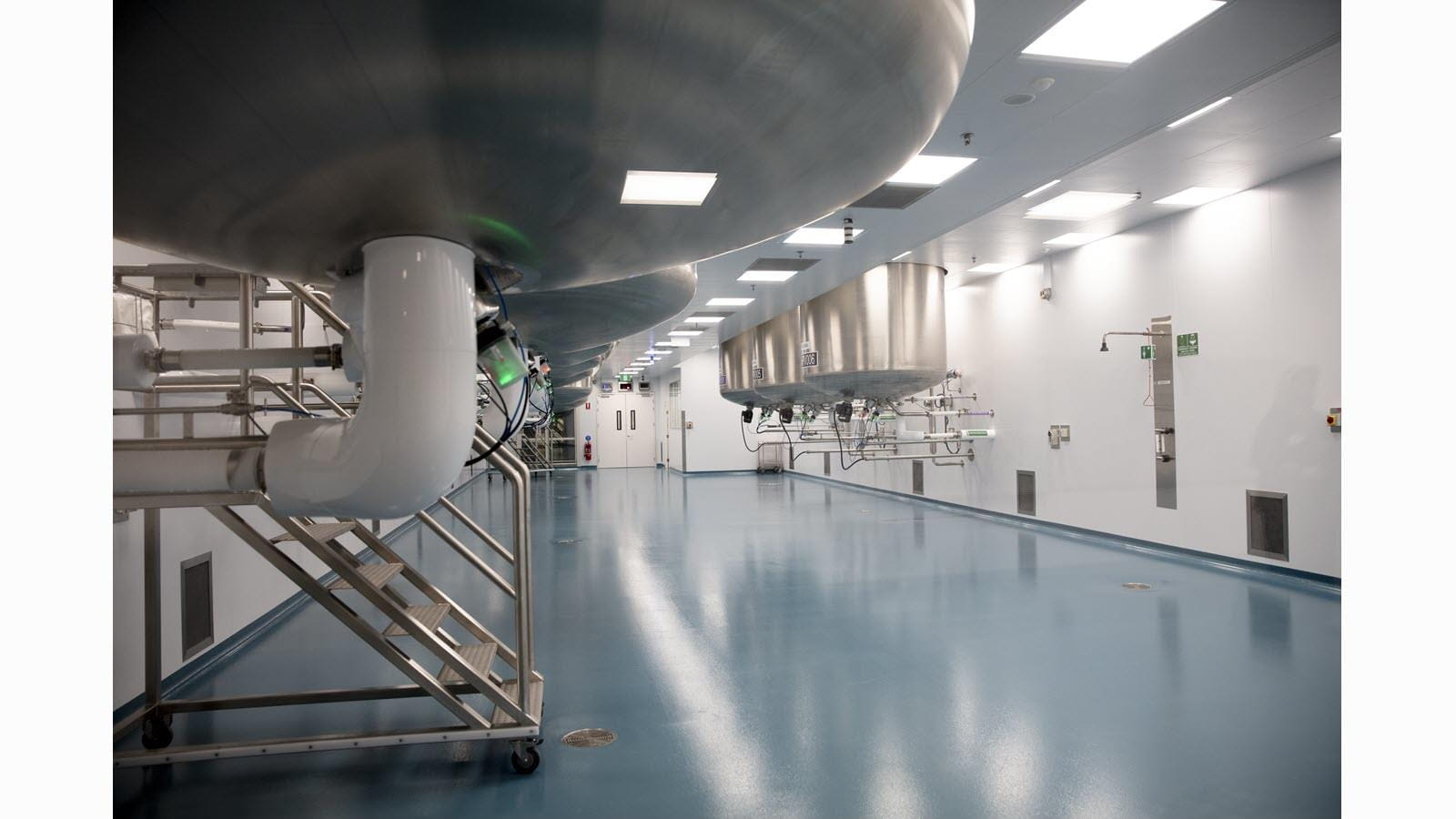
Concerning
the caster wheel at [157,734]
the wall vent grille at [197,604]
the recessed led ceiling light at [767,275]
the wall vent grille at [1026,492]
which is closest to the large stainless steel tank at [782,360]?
the recessed led ceiling light at [767,275]

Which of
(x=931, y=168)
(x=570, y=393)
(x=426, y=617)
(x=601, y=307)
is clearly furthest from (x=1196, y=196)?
(x=570, y=393)

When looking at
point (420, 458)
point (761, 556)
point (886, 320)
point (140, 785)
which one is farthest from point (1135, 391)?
point (140, 785)

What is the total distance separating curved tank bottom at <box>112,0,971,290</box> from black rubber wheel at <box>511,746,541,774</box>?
1715 mm

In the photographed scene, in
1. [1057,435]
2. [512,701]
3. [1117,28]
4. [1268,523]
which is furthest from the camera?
[1057,435]

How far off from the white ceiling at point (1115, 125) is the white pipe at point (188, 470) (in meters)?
2.45

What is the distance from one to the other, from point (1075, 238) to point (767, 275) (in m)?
2.81

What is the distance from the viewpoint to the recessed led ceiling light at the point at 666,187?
1430 millimetres

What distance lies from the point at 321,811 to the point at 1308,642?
14.2 ft

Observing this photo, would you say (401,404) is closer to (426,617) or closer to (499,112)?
(499,112)

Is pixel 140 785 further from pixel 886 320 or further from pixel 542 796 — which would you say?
pixel 886 320

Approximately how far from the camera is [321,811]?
2266mm

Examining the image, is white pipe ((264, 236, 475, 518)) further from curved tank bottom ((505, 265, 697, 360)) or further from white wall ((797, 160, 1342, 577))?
white wall ((797, 160, 1342, 577))

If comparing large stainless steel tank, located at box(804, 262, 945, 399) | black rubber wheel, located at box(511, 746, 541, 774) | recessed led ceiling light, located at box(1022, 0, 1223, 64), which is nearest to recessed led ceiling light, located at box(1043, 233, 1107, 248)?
→ large stainless steel tank, located at box(804, 262, 945, 399)

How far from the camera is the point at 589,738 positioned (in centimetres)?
275
